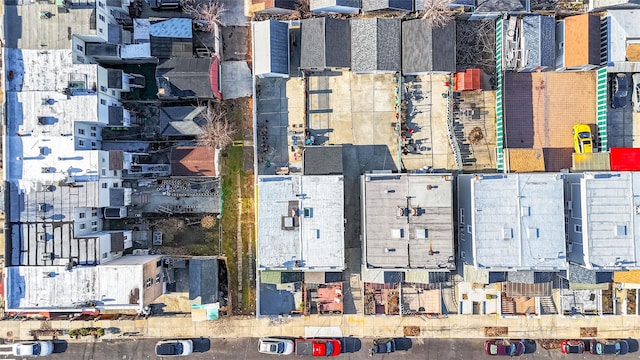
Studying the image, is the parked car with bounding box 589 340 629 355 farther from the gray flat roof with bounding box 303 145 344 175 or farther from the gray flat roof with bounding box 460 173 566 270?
the gray flat roof with bounding box 303 145 344 175

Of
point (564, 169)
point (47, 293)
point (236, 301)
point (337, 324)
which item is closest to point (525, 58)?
point (564, 169)

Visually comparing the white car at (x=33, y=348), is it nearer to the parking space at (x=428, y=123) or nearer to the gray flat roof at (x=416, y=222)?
the gray flat roof at (x=416, y=222)

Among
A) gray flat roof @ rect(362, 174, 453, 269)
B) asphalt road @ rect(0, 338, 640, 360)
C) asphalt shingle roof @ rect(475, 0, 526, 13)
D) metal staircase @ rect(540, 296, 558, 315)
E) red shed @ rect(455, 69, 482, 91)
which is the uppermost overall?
asphalt shingle roof @ rect(475, 0, 526, 13)

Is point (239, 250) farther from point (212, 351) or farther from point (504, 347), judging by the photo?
point (504, 347)

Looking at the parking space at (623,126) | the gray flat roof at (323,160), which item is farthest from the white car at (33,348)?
the parking space at (623,126)

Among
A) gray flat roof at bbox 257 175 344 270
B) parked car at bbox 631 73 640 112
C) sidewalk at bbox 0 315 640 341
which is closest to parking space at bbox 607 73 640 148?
parked car at bbox 631 73 640 112

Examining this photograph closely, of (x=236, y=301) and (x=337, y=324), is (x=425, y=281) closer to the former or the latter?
(x=337, y=324)
